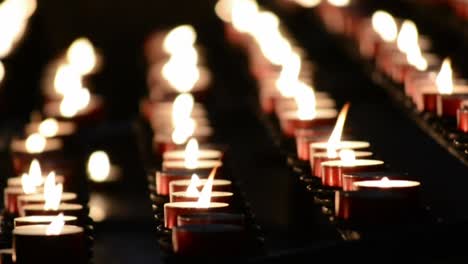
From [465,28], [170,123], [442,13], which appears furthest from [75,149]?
[442,13]

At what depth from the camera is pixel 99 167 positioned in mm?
5129

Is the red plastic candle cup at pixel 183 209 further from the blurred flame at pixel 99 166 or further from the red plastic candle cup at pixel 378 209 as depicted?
the blurred flame at pixel 99 166

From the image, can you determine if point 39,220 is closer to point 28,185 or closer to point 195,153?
point 28,185

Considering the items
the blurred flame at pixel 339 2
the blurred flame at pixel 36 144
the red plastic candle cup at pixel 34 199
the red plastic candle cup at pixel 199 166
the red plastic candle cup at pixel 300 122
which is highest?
the blurred flame at pixel 339 2

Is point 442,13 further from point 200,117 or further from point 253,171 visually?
point 200,117

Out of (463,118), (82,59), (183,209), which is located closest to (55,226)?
(183,209)

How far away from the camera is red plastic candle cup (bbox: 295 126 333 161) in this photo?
12.5 ft

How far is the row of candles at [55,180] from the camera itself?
9.07ft

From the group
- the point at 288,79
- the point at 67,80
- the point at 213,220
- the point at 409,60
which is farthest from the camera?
the point at 67,80

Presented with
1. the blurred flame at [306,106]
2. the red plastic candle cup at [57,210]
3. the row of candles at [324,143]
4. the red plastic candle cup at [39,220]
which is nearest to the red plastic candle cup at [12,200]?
the red plastic candle cup at [57,210]

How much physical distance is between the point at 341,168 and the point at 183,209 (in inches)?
17.2

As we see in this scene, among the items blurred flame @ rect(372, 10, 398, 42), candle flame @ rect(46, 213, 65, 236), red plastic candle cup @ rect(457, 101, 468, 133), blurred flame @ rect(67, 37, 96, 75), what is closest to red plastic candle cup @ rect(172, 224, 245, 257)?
candle flame @ rect(46, 213, 65, 236)

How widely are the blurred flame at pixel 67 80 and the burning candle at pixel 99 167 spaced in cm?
99

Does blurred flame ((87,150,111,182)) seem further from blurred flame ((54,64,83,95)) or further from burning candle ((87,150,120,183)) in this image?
blurred flame ((54,64,83,95))
